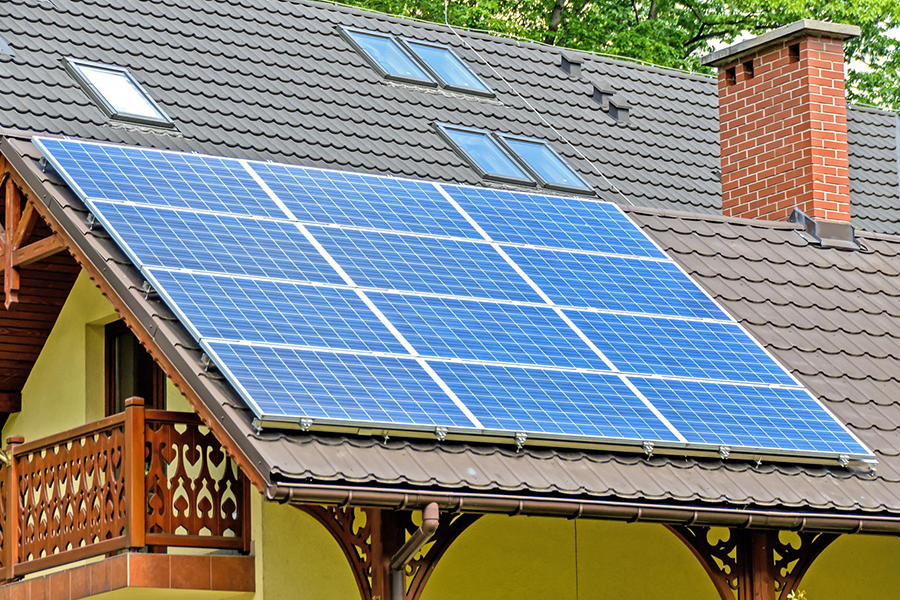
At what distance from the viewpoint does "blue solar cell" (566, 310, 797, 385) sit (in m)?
13.2

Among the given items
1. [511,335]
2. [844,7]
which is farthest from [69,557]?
[844,7]

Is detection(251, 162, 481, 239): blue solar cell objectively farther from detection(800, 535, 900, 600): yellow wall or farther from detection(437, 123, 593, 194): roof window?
detection(800, 535, 900, 600): yellow wall

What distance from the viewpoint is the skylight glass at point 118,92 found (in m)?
16.7

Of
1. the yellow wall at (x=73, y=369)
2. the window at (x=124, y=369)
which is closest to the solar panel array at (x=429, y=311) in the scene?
the yellow wall at (x=73, y=369)

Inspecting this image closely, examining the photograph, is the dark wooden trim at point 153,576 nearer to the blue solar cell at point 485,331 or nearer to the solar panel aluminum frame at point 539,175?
the blue solar cell at point 485,331

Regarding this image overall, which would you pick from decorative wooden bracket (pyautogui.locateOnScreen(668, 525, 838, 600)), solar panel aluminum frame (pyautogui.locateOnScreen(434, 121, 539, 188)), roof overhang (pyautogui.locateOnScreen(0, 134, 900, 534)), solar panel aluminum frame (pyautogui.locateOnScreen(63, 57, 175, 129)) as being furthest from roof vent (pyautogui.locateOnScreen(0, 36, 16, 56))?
decorative wooden bracket (pyautogui.locateOnScreen(668, 525, 838, 600))

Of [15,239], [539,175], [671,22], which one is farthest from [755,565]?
[671,22]

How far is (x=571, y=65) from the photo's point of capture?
73.4 ft

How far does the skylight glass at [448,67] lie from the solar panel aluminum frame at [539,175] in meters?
1.16

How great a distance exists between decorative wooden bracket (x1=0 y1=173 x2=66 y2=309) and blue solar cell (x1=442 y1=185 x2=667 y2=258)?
3.61m

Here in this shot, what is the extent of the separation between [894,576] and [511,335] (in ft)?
15.3

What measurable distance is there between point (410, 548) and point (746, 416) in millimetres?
3082

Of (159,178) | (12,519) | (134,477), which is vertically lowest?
(12,519)

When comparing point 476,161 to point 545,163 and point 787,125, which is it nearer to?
point 545,163
